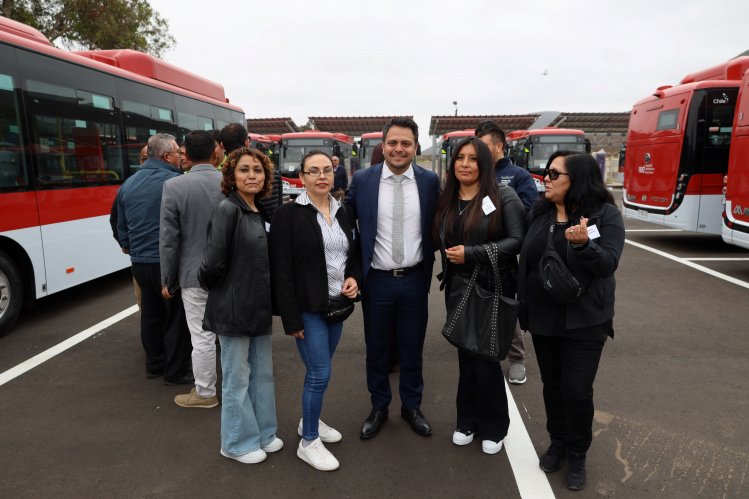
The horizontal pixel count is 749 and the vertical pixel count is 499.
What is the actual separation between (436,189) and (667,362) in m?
2.87

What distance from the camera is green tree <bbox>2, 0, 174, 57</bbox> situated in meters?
15.7

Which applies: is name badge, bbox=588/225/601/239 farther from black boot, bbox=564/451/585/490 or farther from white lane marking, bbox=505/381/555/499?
white lane marking, bbox=505/381/555/499

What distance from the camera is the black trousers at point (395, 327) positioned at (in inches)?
123

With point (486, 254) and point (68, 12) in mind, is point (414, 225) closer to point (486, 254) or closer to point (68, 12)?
point (486, 254)

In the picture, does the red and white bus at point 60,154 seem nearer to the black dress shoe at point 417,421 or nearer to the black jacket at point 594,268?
the black dress shoe at point 417,421

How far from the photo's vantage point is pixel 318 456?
2945 mm

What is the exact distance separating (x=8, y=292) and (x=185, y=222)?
3.10 metres

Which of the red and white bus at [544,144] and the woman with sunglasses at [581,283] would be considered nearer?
the woman with sunglasses at [581,283]

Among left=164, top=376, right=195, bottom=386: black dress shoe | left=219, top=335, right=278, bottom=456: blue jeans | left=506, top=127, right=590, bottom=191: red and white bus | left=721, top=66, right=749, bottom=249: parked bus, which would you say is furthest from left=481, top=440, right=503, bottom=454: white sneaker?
left=506, top=127, right=590, bottom=191: red and white bus

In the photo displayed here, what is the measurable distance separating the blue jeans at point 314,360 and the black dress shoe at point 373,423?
0.39 m

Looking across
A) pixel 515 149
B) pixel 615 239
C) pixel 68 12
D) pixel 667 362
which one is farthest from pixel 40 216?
pixel 515 149

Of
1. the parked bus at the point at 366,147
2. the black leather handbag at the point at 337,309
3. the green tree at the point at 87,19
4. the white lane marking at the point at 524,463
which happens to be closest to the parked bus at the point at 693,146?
the white lane marking at the point at 524,463

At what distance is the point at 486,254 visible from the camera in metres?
2.83

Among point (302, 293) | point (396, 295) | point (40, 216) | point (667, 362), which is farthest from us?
point (40, 216)
